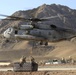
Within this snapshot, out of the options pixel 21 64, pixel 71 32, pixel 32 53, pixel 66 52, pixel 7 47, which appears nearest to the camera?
pixel 21 64

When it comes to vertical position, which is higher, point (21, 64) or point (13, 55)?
point (21, 64)

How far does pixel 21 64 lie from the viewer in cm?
4125

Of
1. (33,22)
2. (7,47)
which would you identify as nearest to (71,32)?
(33,22)

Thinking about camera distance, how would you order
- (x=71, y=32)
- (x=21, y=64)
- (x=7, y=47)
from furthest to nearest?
(x=7, y=47), (x=71, y=32), (x=21, y=64)

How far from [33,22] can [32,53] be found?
113 metres

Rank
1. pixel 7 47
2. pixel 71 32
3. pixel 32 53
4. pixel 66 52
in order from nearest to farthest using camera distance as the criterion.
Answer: pixel 71 32 < pixel 66 52 < pixel 32 53 < pixel 7 47

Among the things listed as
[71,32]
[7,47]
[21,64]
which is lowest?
[7,47]

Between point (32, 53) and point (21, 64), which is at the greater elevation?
point (21, 64)

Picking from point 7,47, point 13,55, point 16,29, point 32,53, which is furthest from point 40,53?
point 16,29

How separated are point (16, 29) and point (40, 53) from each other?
111314 mm

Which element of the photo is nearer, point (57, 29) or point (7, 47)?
point (57, 29)

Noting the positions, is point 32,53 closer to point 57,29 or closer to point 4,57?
point 4,57

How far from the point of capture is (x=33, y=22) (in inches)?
1790

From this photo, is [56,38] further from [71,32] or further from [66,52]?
[66,52]
